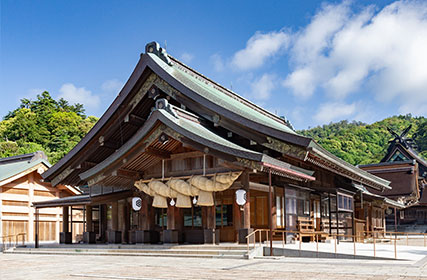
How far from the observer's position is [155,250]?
1745 centimetres

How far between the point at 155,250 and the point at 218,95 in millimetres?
8374

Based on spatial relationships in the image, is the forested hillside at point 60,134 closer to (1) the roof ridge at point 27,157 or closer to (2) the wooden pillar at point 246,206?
(1) the roof ridge at point 27,157

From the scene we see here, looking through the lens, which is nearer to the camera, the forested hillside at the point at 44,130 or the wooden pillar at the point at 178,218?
the wooden pillar at the point at 178,218

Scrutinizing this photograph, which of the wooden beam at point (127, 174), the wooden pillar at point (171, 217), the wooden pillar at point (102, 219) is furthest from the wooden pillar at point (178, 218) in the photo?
the wooden pillar at point (102, 219)

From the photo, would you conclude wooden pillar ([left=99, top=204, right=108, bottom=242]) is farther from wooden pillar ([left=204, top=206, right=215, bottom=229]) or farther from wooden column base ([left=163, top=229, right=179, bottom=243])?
wooden pillar ([left=204, top=206, right=215, bottom=229])

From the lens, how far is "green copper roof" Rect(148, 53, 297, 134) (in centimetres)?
1869

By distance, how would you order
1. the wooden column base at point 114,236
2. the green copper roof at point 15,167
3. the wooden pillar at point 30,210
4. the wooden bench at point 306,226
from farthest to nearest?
1. the wooden pillar at point 30,210
2. the green copper roof at point 15,167
3. the wooden column base at point 114,236
4. the wooden bench at point 306,226

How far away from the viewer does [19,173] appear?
2992cm

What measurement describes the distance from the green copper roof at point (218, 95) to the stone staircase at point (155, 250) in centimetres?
478

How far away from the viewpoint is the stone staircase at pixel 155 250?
15.5 metres

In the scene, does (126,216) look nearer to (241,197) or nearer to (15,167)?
(241,197)

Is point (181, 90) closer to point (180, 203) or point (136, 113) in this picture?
point (136, 113)

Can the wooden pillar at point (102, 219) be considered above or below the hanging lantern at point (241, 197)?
below

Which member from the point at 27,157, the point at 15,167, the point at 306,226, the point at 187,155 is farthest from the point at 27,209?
the point at 306,226
